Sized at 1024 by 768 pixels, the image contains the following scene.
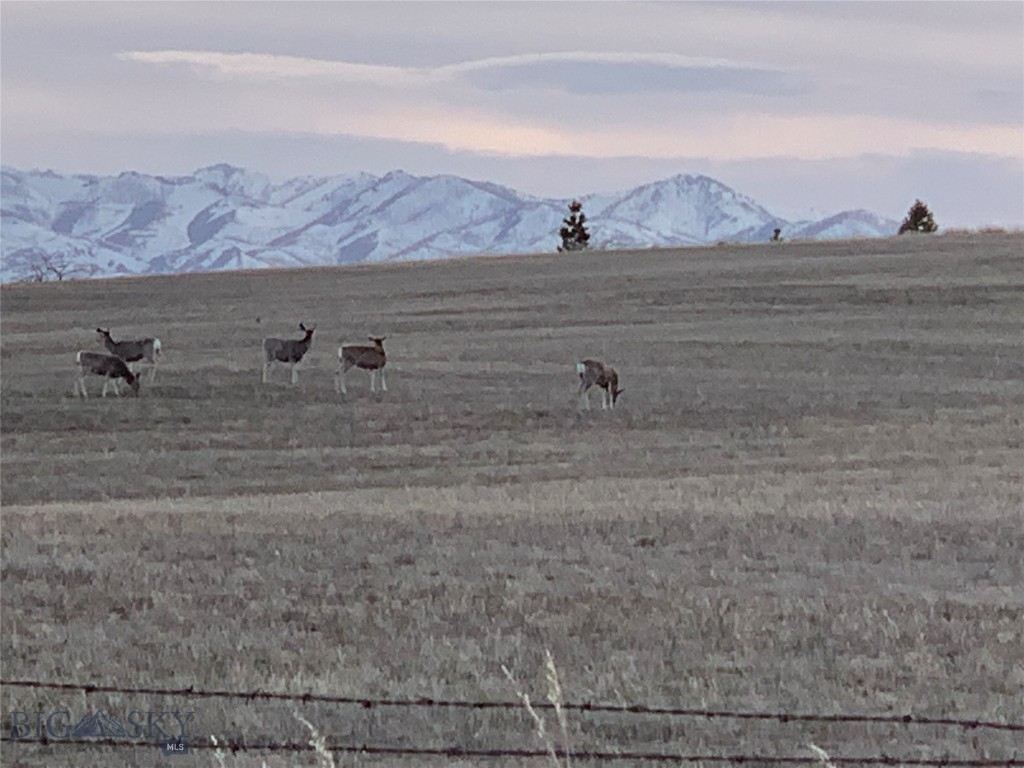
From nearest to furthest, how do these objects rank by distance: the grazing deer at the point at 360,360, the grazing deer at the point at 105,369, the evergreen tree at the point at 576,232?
1. the grazing deer at the point at 105,369
2. the grazing deer at the point at 360,360
3. the evergreen tree at the point at 576,232

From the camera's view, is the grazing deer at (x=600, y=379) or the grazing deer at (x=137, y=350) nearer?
the grazing deer at (x=600, y=379)

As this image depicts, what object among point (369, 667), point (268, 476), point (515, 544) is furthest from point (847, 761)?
point (268, 476)

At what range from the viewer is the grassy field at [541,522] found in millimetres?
10406

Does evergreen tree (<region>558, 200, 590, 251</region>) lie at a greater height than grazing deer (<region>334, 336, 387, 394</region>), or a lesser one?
greater

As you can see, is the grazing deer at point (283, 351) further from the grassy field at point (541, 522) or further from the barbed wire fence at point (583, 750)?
the barbed wire fence at point (583, 750)

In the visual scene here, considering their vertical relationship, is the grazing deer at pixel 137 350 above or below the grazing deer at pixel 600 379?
above

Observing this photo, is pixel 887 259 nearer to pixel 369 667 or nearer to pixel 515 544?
pixel 515 544

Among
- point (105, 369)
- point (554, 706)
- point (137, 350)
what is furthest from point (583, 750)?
point (137, 350)

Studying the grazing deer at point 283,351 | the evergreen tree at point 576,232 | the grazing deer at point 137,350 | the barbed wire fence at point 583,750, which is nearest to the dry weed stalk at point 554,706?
the barbed wire fence at point 583,750

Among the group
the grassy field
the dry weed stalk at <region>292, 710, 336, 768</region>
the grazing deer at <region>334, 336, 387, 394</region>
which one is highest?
the dry weed stalk at <region>292, 710, 336, 768</region>

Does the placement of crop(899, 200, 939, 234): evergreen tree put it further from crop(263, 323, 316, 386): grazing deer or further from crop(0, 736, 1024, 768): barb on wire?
crop(0, 736, 1024, 768): barb on wire

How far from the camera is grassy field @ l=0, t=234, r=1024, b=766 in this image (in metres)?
10.4

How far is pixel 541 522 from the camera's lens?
18.7 meters

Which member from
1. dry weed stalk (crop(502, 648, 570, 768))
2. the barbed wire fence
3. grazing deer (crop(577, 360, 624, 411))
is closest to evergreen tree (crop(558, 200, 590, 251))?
grazing deer (crop(577, 360, 624, 411))
